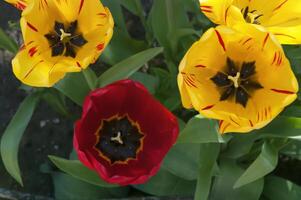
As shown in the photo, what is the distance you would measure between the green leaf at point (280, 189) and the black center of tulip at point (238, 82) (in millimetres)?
346

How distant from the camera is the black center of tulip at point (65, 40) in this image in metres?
1.10

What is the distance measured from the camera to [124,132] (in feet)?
3.98

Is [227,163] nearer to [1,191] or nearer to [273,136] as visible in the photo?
[273,136]

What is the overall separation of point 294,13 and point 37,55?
420 millimetres

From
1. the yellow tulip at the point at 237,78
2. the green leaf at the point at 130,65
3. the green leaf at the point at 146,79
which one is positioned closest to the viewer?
the yellow tulip at the point at 237,78

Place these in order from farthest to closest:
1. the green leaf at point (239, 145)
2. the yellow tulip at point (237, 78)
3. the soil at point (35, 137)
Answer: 1. the soil at point (35, 137)
2. the green leaf at point (239, 145)
3. the yellow tulip at point (237, 78)

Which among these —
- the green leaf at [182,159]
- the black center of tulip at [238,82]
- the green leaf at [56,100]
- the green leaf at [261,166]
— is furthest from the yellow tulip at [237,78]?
the green leaf at [56,100]

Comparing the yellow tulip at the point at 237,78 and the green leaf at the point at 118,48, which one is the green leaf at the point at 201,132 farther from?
the green leaf at the point at 118,48

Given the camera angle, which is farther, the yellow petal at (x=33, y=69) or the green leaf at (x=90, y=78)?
the green leaf at (x=90, y=78)

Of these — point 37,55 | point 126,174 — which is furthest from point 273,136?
point 37,55

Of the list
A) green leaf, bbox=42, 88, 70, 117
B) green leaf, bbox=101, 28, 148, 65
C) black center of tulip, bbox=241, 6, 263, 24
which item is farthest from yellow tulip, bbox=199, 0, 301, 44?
green leaf, bbox=42, 88, 70, 117

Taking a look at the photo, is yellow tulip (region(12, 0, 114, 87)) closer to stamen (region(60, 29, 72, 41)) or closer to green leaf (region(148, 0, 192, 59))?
stamen (region(60, 29, 72, 41))

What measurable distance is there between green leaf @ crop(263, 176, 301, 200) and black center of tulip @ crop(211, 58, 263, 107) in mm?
346

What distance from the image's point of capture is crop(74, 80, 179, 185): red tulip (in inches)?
40.7
